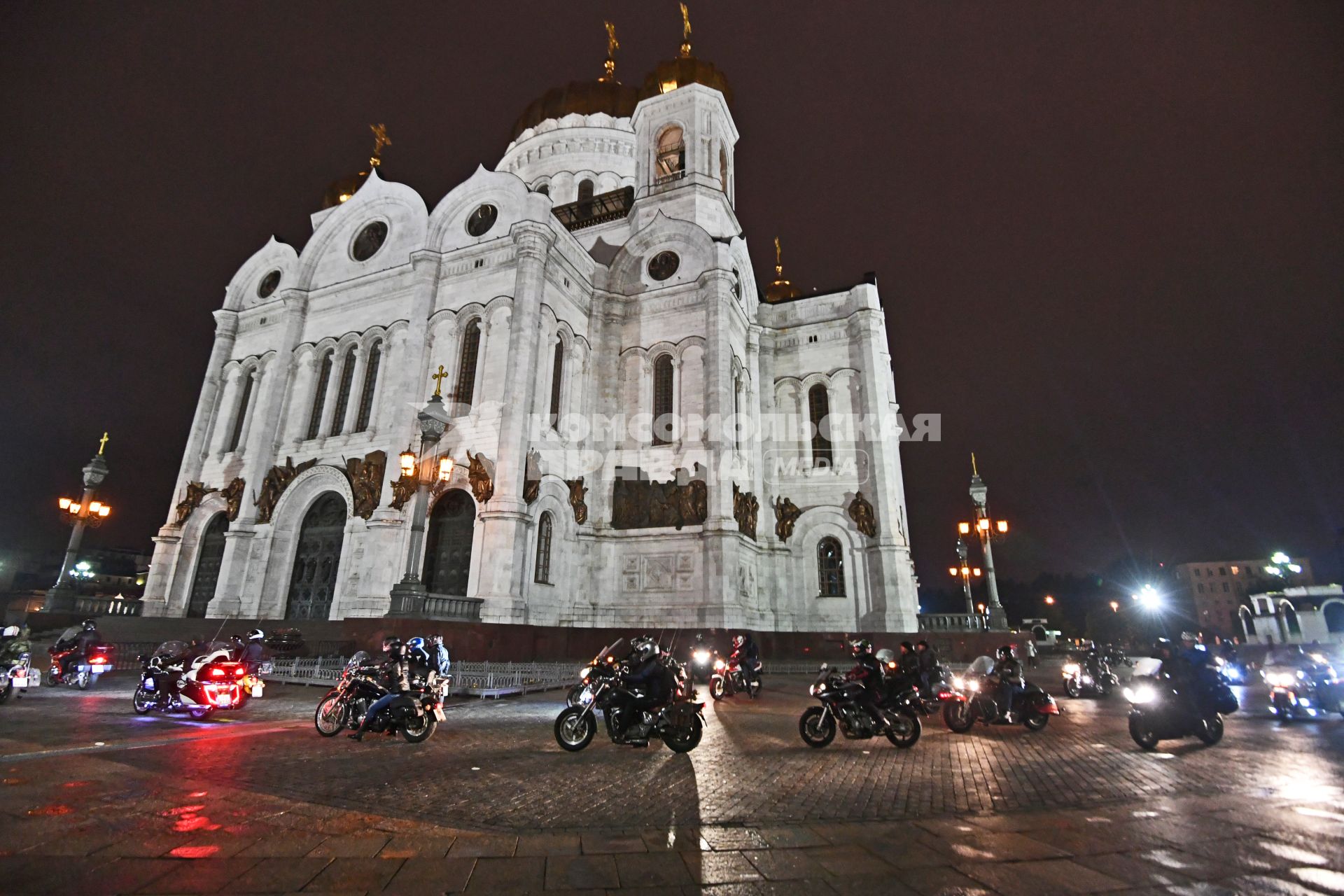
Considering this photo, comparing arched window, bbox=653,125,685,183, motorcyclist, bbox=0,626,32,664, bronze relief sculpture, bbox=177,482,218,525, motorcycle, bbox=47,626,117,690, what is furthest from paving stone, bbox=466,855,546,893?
arched window, bbox=653,125,685,183

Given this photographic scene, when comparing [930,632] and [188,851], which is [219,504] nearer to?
[188,851]

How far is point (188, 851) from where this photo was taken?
3883 mm

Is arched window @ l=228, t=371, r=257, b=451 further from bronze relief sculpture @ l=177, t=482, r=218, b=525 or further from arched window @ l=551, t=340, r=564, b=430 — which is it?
arched window @ l=551, t=340, r=564, b=430

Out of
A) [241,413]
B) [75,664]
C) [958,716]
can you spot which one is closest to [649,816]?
[958,716]

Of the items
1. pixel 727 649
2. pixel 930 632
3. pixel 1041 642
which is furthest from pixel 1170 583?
pixel 727 649

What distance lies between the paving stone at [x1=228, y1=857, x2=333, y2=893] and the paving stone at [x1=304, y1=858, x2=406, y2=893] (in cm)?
5

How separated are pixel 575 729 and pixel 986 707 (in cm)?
655

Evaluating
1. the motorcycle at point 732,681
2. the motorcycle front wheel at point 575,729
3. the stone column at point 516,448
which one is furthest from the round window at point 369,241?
the motorcycle front wheel at point 575,729

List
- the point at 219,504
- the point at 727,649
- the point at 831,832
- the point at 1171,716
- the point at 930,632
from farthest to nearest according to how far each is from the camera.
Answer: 1. the point at 219,504
2. the point at 930,632
3. the point at 727,649
4. the point at 1171,716
5. the point at 831,832

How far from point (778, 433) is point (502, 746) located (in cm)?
2118

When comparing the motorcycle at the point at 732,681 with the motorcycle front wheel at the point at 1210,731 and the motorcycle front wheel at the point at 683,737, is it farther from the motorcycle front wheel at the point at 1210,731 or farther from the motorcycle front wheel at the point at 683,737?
the motorcycle front wheel at the point at 1210,731

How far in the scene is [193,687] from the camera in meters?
9.57

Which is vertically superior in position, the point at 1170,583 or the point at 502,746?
the point at 1170,583

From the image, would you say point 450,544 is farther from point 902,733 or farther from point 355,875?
point 355,875
